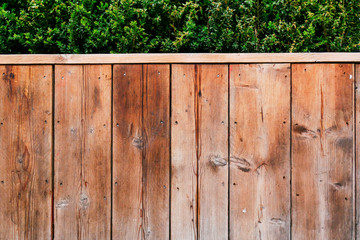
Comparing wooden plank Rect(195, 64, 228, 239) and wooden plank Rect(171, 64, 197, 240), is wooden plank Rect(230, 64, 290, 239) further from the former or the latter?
wooden plank Rect(171, 64, 197, 240)

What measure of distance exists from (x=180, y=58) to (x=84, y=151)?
0.70 m

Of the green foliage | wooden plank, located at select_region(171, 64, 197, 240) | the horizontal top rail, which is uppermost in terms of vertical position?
the green foliage

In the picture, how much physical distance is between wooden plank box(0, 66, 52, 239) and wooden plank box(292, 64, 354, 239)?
4.27 feet

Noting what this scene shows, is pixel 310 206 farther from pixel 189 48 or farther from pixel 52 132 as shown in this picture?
pixel 52 132

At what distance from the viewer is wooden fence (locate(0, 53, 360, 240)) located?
4.24ft

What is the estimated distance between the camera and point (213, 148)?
131 centimetres

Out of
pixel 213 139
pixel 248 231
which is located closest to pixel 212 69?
pixel 213 139

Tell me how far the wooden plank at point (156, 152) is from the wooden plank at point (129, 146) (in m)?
0.03

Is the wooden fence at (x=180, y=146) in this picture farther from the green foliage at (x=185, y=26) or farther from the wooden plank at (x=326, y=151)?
the green foliage at (x=185, y=26)

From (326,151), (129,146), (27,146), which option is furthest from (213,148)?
(27,146)

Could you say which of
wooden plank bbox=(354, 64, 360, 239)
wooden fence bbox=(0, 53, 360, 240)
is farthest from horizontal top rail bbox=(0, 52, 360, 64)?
wooden plank bbox=(354, 64, 360, 239)

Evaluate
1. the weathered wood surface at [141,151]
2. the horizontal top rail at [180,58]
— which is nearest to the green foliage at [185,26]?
the horizontal top rail at [180,58]

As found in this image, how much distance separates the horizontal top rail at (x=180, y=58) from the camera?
1.28 meters

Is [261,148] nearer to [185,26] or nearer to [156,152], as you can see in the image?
[156,152]
